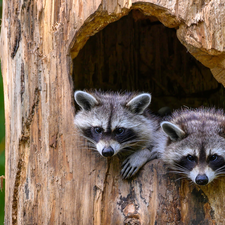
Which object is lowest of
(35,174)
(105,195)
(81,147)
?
(105,195)

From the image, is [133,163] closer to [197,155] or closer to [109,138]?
[109,138]

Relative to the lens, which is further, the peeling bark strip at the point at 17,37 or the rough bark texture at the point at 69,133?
the peeling bark strip at the point at 17,37

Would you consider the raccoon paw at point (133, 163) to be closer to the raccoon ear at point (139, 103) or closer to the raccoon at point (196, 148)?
the raccoon at point (196, 148)

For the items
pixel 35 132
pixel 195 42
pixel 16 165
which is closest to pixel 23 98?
pixel 35 132

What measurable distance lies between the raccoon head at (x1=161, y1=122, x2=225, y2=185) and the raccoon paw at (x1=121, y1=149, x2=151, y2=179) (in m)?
0.20

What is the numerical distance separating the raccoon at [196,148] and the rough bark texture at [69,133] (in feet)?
0.43

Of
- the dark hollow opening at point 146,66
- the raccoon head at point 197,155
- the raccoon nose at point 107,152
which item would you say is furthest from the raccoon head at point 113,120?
the dark hollow opening at point 146,66

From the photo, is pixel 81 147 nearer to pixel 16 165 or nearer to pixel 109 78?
pixel 16 165

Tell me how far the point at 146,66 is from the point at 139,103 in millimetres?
2094

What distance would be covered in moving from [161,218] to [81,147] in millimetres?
990

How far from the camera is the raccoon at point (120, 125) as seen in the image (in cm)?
318

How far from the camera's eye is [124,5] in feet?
10.1

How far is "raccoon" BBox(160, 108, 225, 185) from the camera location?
281 cm

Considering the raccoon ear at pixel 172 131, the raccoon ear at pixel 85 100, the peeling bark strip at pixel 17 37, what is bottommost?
the raccoon ear at pixel 172 131
